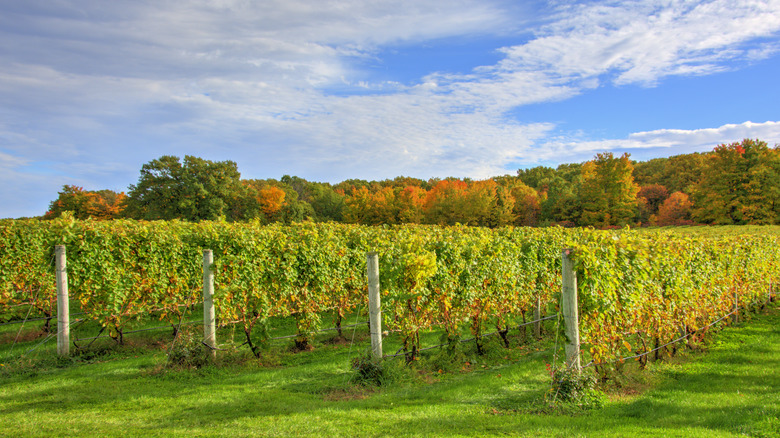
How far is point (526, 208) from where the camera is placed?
61.8m

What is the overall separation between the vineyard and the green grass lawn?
1.97 ft

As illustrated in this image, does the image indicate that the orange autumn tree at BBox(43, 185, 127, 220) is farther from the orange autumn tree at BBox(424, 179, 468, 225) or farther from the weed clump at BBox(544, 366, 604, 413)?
the weed clump at BBox(544, 366, 604, 413)

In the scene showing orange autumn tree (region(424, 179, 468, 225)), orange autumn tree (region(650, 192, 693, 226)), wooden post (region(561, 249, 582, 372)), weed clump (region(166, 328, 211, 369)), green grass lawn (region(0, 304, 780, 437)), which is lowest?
green grass lawn (region(0, 304, 780, 437))

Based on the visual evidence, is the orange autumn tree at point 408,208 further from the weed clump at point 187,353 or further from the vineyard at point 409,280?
the weed clump at point 187,353

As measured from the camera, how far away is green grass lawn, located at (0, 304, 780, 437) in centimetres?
474

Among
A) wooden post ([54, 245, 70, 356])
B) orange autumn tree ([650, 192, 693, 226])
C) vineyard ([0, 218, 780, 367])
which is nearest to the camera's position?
vineyard ([0, 218, 780, 367])

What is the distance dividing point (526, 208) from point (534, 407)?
59435 millimetres

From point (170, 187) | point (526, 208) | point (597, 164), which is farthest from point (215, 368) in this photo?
point (526, 208)

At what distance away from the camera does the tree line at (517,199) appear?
3972 centimetres

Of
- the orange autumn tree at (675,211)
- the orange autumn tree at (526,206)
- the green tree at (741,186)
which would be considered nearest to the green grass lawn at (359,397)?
the green tree at (741,186)

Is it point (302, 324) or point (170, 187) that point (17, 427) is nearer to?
point (302, 324)

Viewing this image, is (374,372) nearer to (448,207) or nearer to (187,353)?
(187,353)

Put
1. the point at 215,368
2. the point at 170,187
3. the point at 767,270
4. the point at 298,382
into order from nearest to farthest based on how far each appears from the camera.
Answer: the point at 298,382
the point at 215,368
the point at 767,270
the point at 170,187

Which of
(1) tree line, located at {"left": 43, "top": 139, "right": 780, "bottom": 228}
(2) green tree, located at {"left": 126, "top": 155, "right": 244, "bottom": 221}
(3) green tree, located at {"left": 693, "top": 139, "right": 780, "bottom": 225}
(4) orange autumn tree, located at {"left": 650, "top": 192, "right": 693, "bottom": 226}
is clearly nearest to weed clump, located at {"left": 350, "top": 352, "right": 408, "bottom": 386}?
(1) tree line, located at {"left": 43, "top": 139, "right": 780, "bottom": 228}
